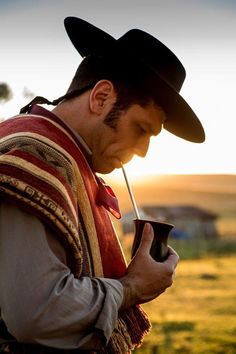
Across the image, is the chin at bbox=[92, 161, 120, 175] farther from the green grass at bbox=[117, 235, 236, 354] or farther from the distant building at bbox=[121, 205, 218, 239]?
the distant building at bbox=[121, 205, 218, 239]

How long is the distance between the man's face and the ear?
0.05 m

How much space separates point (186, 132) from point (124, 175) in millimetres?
328

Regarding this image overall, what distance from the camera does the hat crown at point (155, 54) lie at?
243cm

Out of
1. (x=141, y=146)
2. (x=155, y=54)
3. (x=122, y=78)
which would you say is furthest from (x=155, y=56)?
(x=141, y=146)

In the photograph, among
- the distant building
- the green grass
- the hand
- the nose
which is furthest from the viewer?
the distant building

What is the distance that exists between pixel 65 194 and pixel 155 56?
0.73 meters

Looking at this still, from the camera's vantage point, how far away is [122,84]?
227 cm

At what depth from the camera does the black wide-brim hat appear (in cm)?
236

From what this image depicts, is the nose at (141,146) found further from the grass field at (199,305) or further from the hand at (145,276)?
the grass field at (199,305)

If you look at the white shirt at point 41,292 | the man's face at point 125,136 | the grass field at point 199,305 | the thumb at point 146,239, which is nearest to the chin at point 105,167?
the man's face at point 125,136

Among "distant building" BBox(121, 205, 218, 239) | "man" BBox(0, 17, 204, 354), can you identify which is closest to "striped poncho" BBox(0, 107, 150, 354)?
"man" BBox(0, 17, 204, 354)

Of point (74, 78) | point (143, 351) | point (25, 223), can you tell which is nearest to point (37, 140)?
point (25, 223)

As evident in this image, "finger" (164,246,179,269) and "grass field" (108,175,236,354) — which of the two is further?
"grass field" (108,175,236,354)

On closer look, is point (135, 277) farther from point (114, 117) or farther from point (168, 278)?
point (114, 117)
